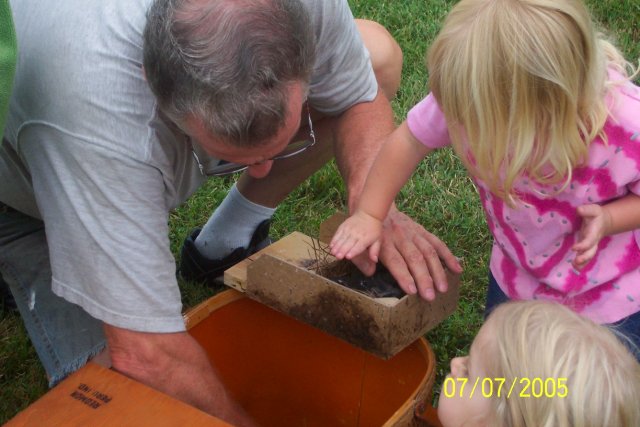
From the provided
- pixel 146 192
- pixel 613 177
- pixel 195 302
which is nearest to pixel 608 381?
pixel 613 177

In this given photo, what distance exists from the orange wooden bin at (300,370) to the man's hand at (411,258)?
0.15 metres

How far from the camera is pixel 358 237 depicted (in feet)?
6.09

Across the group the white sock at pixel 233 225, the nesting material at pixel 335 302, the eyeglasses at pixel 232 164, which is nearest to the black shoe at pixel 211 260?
the white sock at pixel 233 225

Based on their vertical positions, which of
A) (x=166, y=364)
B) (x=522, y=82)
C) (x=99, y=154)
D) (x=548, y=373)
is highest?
(x=522, y=82)

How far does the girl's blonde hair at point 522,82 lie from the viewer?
1.49 meters

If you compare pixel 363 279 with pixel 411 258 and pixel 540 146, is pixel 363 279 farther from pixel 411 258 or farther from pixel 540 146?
pixel 540 146

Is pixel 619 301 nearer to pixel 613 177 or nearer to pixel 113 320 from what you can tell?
pixel 613 177

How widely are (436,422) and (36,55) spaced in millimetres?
1062

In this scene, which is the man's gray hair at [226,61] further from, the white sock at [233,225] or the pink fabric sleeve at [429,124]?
the white sock at [233,225]

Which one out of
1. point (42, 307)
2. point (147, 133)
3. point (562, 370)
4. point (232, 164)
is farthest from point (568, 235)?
point (42, 307)

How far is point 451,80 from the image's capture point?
5.13 feet

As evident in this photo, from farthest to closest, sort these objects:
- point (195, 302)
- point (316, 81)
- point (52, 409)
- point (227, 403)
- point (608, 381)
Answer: point (195, 302) → point (316, 81) → point (227, 403) → point (52, 409) → point (608, 381)
